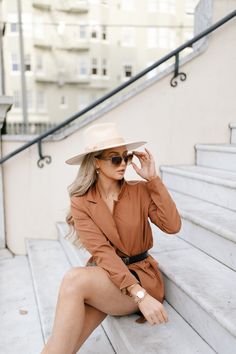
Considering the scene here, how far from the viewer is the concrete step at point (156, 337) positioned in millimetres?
1521

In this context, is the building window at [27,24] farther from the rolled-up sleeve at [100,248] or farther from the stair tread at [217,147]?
the rolled-up sleeve at [100,248]

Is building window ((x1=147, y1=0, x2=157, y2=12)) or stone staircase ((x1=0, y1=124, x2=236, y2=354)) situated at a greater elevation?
building window ((x1=147, y1=0, x2=157, y2=12))

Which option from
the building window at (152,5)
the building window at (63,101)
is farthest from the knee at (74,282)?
the building window at (152,5)

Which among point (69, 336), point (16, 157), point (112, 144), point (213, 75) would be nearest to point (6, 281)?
point (16, 157)

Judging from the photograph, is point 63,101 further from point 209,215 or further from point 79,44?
point 209,215

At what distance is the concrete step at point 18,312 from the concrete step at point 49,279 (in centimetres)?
8

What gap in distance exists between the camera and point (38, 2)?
79.2 ft

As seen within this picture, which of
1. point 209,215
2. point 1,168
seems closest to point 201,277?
point 209,215

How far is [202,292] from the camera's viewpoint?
168cm

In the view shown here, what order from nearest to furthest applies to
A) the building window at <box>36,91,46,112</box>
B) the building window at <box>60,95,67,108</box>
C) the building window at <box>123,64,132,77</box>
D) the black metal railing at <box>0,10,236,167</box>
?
the black metal railing at <box>0,10,236,167</box>, the building window at <box>36,91,46,112</box>, the building window at <box>60,95,67,108</box>, the building window at <box>123,64,132,77</box>

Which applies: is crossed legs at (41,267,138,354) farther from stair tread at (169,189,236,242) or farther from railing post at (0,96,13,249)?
railing post at (0,96,13,249)

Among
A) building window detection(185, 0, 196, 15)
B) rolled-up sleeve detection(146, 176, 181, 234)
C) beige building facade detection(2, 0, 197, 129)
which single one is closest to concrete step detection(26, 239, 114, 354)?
rolled-up sleeve detection(146, 176, 181, 234)

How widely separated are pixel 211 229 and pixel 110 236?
666mm

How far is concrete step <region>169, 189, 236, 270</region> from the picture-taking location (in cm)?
194
